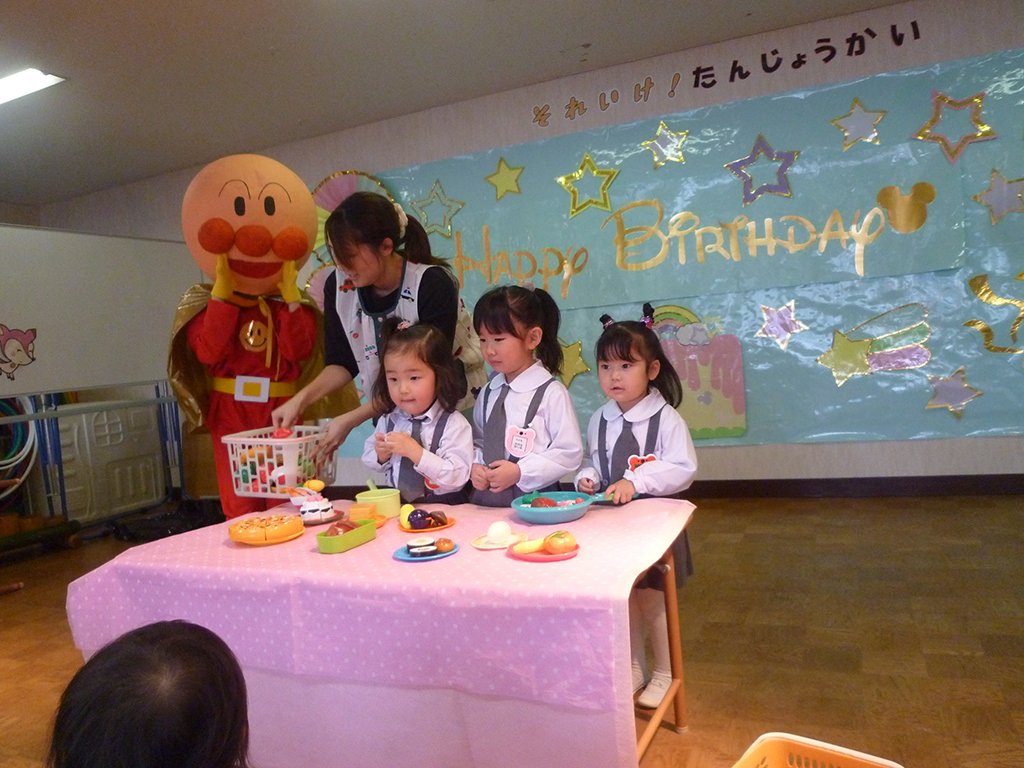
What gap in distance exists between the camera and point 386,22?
3.19 meters

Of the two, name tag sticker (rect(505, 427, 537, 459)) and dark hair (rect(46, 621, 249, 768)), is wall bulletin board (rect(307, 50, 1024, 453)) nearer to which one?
name tag sticker (rect(505, 427, 537, 459))

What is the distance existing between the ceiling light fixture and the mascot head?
7.81 ft

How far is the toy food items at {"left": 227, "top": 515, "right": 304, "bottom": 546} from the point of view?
1458mm

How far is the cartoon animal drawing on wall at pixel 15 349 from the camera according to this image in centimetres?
361

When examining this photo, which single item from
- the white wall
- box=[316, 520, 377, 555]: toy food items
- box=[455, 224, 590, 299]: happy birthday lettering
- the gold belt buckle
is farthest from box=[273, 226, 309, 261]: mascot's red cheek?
the white wall

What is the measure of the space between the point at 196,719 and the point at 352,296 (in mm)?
1333

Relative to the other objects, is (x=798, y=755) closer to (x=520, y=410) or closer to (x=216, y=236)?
(x=520, y=410)

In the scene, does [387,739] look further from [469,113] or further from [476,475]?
[469,113]

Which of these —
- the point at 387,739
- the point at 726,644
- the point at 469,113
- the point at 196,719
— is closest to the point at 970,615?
the point at 726,644

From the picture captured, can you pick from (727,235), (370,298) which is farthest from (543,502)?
(727,235)

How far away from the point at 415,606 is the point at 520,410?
67 cm

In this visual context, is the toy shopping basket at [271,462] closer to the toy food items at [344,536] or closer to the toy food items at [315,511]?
the toy food items at [315,511]

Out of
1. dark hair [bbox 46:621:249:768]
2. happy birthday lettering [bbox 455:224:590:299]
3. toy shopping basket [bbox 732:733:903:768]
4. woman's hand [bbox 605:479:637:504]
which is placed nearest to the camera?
dark hair [bbox 46:621:249:768]

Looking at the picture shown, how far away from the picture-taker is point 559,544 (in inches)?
47.5
